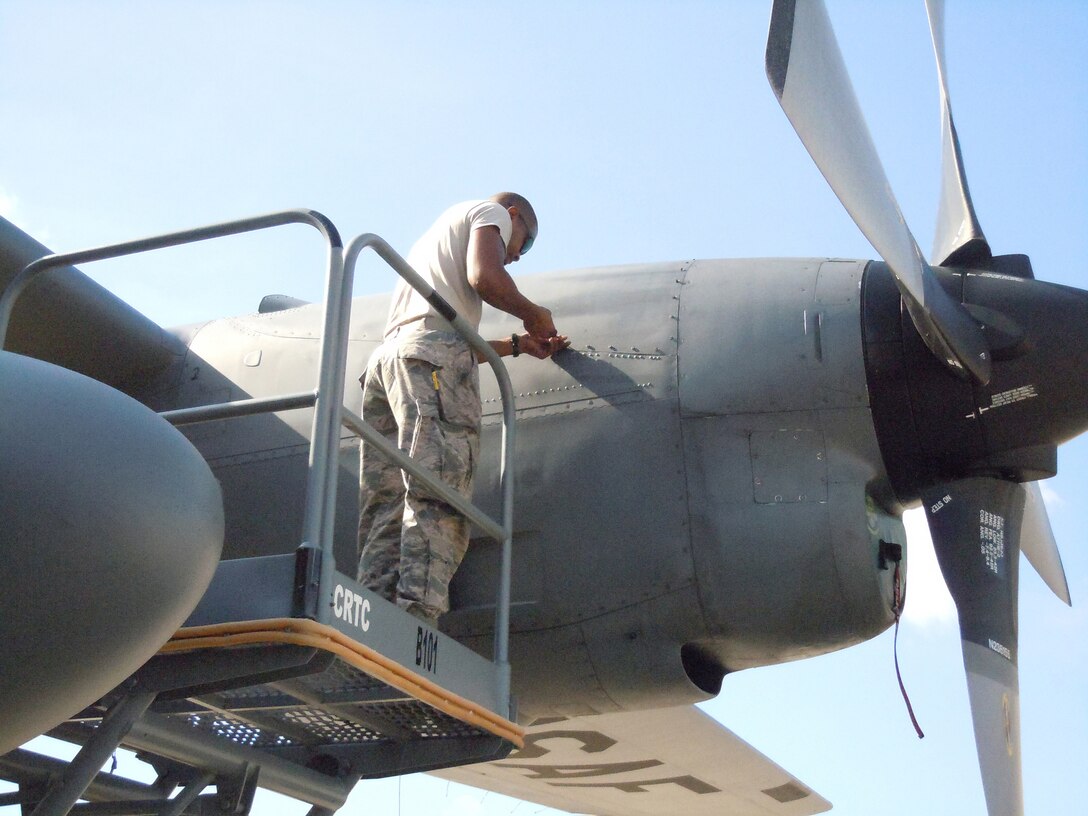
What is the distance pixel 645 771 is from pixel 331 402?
6.24 meters

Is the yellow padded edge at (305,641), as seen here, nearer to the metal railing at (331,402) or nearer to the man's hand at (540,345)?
the metal railing at (331,402)

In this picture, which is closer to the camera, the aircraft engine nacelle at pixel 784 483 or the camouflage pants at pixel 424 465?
the camouflage pants at pixel 424 465

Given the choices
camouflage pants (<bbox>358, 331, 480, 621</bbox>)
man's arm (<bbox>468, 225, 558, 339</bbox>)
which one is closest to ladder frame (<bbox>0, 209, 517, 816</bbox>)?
camouflage pants (<bbox>358, 331, 480, 621</bbox>)

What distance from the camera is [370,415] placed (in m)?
5.66

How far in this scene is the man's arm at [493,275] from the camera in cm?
548

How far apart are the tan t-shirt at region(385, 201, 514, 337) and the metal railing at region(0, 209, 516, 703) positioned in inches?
12.6

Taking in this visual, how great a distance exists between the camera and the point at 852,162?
18.2 feet

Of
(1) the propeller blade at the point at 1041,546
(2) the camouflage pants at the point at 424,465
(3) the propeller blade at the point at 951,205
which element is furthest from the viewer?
(1) the propeller blade at the point at 1041,546

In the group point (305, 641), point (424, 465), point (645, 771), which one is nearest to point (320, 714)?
point (424, 465)

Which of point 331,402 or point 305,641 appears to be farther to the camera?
point 331,402

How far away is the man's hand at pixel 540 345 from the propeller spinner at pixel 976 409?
1.49 metres

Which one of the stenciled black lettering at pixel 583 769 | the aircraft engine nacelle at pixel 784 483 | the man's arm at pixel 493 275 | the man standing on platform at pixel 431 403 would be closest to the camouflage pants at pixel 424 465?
the man standing on platform at pixel 431 403

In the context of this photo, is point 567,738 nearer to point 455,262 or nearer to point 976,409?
point 976,409

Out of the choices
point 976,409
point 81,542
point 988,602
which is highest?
point 976,409
